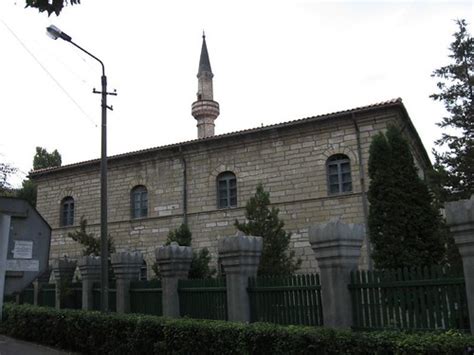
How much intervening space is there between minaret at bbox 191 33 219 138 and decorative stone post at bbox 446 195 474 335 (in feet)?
89.1

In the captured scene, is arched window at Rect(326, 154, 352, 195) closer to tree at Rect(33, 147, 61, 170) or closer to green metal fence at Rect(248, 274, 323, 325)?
green metal fence at Rect(248, 274, 323, 325)

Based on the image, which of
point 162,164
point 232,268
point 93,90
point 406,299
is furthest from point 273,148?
point 406,299

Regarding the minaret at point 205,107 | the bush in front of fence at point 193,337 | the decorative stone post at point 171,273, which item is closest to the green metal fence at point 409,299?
the bush in front of fence at point 193,337

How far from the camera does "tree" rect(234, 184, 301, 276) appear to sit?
13.6 metres

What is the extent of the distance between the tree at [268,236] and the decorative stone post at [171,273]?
3.17 metres

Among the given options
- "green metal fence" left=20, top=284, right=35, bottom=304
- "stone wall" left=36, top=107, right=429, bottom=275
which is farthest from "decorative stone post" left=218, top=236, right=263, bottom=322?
"green metal fence" left=20, top=284, right=35, bottom=304

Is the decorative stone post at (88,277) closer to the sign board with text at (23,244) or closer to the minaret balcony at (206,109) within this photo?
the sign board with text at (23,244)

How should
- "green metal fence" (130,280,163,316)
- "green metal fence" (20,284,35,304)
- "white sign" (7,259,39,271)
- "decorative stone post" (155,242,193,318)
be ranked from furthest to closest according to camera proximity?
"green metal fence" (20,284,35,304) < "green metal fence" (130,280,163,316) < "decorative stone post" (155,242,193,318) < "white sign" (7,259,39,271)

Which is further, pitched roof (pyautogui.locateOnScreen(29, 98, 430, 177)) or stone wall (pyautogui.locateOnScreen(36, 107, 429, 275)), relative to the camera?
stone wall (pyautogui.locateOnScreen(36, 107, 429, 275))

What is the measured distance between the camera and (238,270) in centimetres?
921

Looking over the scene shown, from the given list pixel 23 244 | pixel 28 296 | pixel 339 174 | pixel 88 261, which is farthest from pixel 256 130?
pixel 23 244

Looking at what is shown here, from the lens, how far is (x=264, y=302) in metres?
9.01

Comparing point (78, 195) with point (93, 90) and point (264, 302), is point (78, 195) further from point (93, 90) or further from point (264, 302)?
point (264, 302)

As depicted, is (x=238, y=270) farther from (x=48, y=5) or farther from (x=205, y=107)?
(x=205, y=107)
